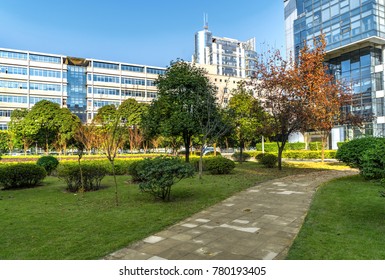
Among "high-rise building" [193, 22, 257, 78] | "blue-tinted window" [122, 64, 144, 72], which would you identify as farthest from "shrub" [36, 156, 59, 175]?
"high-rise building" [193, 22, 257, 78]

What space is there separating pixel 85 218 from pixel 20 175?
21.0 ft

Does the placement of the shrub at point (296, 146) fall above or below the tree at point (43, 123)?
below

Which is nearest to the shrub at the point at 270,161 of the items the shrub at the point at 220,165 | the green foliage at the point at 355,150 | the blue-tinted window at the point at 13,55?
the shrub at the point at 220,165

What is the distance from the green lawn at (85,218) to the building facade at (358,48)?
2804 cm

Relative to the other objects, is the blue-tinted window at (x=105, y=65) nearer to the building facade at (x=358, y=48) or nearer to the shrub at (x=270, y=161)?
the building facade at (x=358, y=48)

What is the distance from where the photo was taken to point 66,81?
6066cm

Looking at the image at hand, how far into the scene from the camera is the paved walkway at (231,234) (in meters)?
3.79

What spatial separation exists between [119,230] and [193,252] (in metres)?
1.73

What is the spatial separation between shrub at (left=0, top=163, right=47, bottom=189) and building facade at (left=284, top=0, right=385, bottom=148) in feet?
97.3

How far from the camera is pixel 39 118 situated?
3612cm

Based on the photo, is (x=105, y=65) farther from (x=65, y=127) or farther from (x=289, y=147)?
(x=289, y=147)

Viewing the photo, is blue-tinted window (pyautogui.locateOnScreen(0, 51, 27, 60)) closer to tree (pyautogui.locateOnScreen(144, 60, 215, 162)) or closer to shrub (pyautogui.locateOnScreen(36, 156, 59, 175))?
→ shrub (pyautogui.locateOnScreen(36, 156, 59, 175))
